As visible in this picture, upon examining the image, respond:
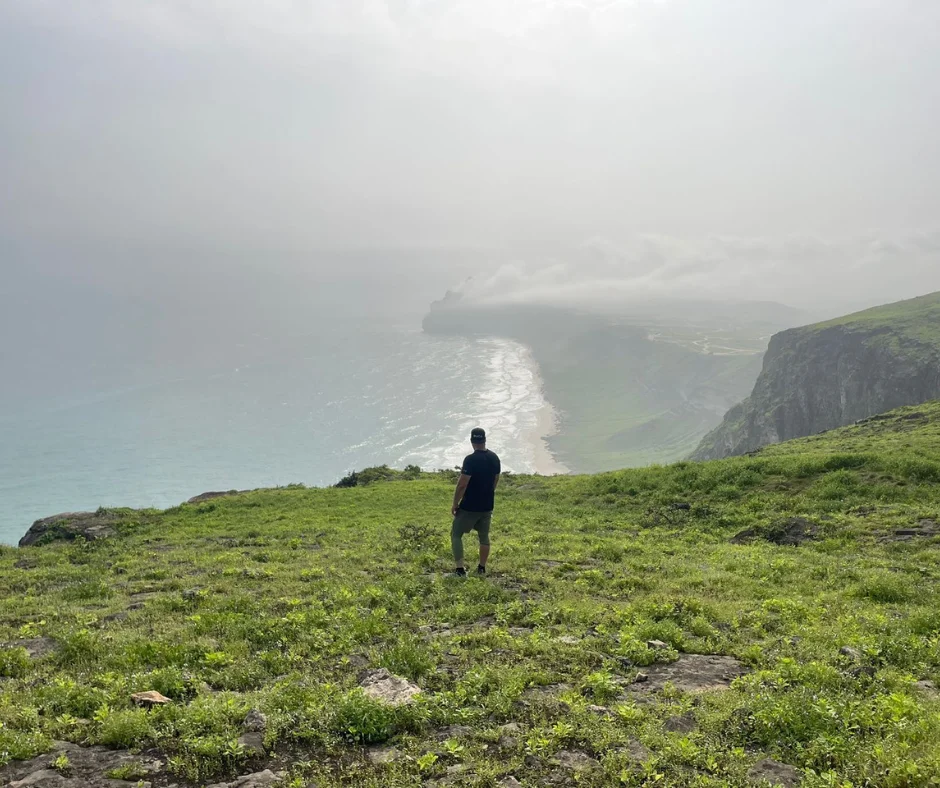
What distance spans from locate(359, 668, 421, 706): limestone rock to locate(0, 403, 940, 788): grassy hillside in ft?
1.03

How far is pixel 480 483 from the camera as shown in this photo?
16094 millimetres

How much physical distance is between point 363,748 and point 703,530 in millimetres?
20693

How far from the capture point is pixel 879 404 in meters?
136

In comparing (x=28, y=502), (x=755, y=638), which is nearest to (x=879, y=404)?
(x=755, y=638)

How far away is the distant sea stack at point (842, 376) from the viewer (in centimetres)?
13238

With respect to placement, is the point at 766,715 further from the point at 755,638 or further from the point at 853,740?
the point at 755,638

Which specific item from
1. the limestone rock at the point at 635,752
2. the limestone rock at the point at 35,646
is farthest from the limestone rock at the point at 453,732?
the limestone rock at the point at 35,646

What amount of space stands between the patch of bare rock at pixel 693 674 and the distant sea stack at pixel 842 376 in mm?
136034

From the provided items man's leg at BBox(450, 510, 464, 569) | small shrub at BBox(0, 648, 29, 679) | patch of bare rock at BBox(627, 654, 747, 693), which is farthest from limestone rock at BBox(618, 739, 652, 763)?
small shrub at BBox(0, 648, 29, 679)

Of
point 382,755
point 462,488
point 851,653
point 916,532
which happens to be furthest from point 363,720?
point 916,532

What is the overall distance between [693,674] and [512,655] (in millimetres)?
3230

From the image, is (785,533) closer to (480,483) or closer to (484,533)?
(484,533)

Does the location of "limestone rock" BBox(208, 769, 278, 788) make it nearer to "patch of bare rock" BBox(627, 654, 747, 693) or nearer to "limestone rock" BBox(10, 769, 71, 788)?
"limestone rock" BBox(10, 769, 71, 788)

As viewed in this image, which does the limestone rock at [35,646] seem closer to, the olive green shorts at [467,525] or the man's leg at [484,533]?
the olive green shorts at [467,525]
